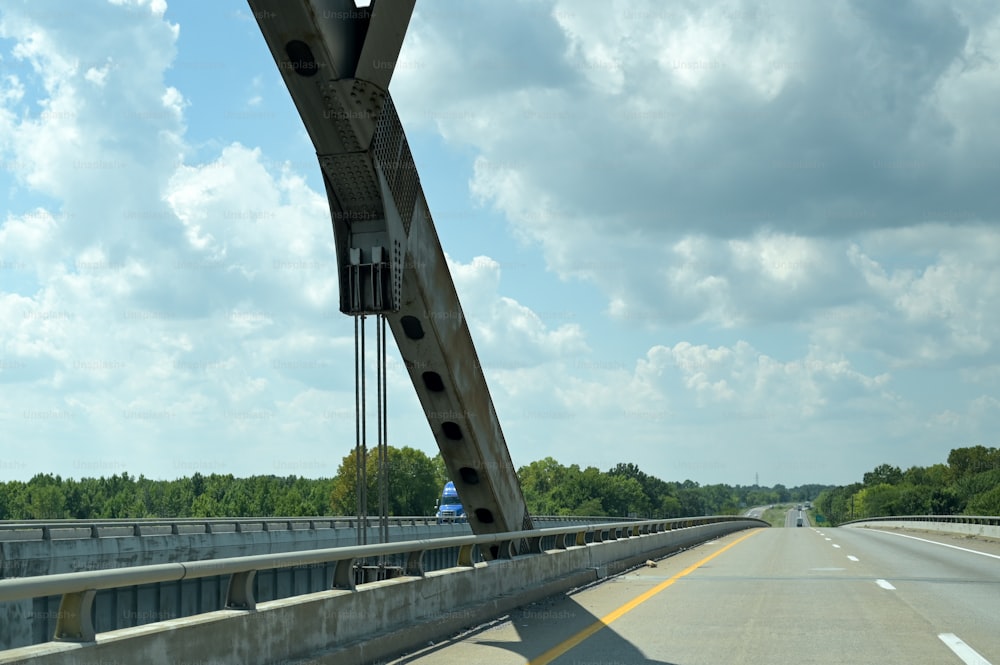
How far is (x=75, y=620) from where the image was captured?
6.08 metres

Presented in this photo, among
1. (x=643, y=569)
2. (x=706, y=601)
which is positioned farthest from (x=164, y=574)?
(x=643, y=569)

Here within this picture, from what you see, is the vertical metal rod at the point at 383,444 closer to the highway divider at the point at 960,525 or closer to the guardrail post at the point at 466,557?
the guardrail post at the point at 466,557

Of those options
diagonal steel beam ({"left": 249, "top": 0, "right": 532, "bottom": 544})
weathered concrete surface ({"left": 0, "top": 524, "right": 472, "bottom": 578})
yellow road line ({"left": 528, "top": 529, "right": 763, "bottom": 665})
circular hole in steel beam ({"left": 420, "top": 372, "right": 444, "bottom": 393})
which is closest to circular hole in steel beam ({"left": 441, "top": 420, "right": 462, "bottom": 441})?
diagonal steel beam ({"left": 249, "top": 0, "right": 532, "bottom": 544})

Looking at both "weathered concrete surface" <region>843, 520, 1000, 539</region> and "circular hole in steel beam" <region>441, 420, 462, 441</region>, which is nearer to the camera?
"circular hole in steel beam" <region>441, 420, 462, 441</region>

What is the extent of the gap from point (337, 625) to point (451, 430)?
5.83 meters

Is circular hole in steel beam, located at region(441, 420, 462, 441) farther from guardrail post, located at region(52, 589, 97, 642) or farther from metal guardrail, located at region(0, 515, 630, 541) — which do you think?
metal guardrail, located at region(0, 515, 630, 541)

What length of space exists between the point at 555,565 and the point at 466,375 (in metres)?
4.84

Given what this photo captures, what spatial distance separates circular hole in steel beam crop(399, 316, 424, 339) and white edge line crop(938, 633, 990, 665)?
23.9 feet

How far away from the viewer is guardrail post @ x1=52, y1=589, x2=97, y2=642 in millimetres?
6074

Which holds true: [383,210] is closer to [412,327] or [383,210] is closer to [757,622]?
[412,327]

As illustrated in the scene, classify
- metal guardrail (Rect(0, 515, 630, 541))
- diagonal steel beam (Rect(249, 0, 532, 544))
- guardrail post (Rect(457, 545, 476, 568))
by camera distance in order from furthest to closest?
1. metal guardrail (Rect(0, 515, 630, 541))
2. guardrail post (Rect(457, 545, 476, 568))
3. diagonal steel beam (Rect(249, 0, 532, 544))

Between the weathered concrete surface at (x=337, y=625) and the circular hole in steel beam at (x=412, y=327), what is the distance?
3.19m

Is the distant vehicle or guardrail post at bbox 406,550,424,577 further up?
the distant vehicle

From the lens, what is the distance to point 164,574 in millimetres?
6895
